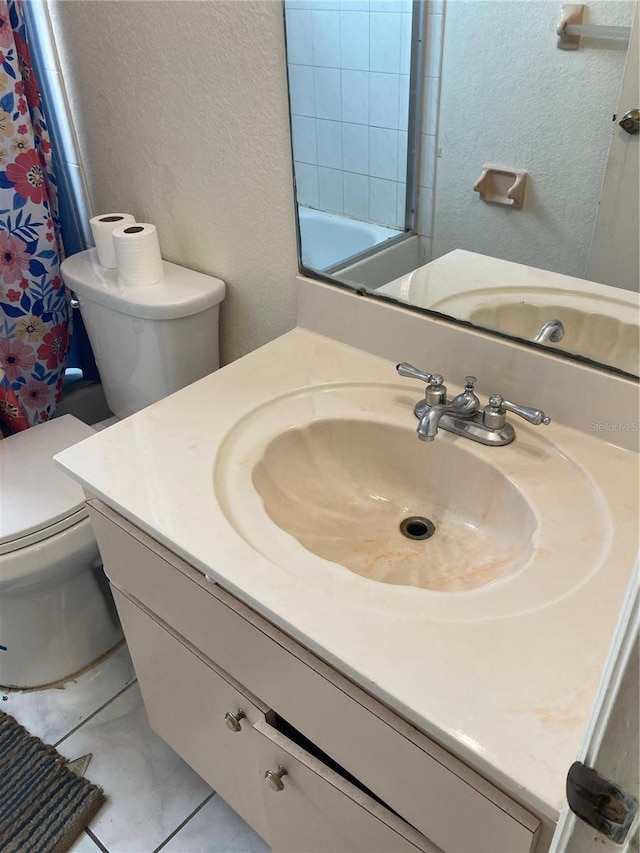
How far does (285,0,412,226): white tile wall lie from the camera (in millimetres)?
995

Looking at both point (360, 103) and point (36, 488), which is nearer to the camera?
point (360, 103)

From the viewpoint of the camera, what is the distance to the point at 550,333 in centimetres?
98

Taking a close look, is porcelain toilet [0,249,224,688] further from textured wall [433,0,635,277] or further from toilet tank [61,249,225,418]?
textured wall [433,0,635,277]

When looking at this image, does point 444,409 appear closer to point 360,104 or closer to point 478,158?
point 478,158

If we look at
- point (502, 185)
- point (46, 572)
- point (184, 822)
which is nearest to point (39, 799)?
point (184, 822)

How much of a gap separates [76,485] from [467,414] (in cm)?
89

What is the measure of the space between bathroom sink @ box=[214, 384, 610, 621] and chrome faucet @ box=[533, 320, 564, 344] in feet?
0.43

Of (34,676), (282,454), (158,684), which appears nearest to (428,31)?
(282,454)

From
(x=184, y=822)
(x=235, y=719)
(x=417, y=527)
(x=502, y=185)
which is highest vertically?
(x=502, y=185)

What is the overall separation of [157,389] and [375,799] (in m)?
0.95

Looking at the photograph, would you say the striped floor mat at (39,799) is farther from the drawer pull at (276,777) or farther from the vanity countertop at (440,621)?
the vanity countertop at (440,621)

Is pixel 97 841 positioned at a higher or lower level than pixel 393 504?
lower

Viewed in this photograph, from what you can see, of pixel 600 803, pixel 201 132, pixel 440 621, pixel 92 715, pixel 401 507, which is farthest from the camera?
pixel 92 715

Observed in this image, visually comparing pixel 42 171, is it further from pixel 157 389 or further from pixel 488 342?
pixel 488 342
